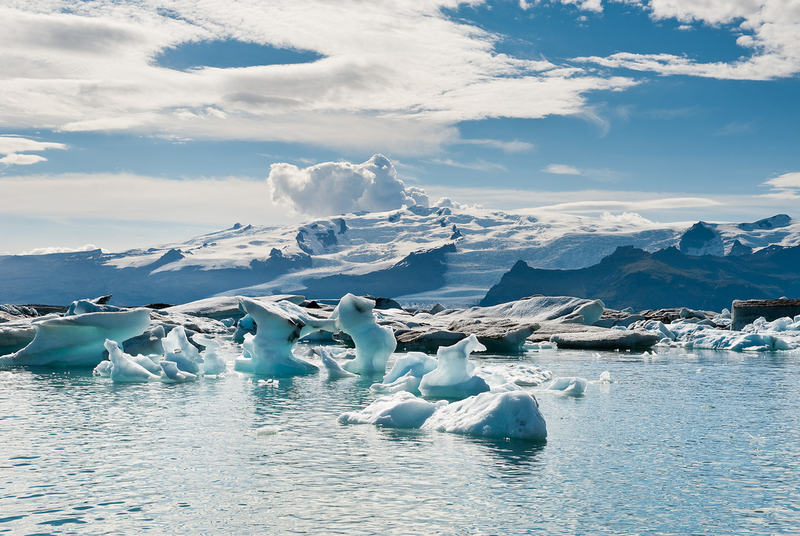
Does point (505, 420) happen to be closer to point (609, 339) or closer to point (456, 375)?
point (456, 375)

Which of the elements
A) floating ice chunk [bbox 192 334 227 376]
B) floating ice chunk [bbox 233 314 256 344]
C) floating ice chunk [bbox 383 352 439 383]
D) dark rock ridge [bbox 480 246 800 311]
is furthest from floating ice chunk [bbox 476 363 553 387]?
dark rock ridge [bbox 480 246 800 311]

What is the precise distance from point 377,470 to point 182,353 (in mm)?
14041

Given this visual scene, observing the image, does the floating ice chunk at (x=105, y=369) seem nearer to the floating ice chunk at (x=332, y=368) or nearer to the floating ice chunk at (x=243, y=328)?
the floating ice chunk at (x=332, y=368)

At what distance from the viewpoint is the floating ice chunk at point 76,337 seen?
22.8 m

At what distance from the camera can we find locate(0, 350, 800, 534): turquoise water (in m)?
6.90

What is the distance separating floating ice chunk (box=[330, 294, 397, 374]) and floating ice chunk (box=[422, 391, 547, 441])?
11.6 meters

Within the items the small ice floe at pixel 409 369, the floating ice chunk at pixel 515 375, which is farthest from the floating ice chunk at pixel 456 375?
the floating ice chunk at pixel 515 375

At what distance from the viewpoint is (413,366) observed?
59.9 ft

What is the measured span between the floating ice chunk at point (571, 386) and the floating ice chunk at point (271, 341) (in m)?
8.65

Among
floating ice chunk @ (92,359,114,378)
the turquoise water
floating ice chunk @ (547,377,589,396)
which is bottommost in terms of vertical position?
floating ice chunk @ (92,359,114,378)

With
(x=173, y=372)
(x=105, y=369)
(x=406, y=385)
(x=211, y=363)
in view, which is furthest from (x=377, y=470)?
(x=105, y=369)

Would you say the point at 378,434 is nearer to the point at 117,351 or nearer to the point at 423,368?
the point at 423,368

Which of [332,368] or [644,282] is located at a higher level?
[644,282]

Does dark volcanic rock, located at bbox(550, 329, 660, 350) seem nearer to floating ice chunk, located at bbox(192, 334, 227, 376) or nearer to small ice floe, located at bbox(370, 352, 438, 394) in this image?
small ice floe, located at bbox(370, 352, 438, 394)
